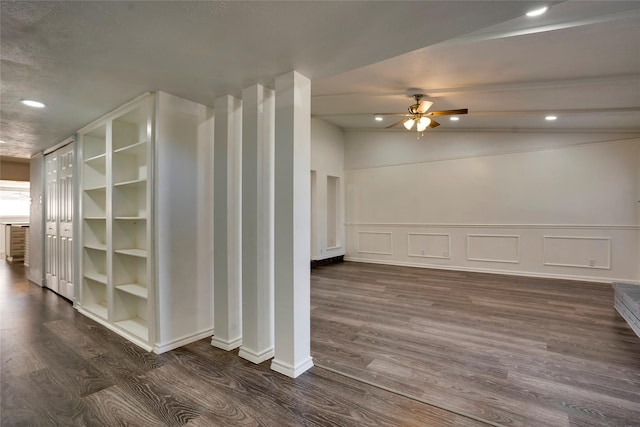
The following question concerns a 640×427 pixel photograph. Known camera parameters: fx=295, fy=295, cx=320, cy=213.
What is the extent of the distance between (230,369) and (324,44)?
238cm

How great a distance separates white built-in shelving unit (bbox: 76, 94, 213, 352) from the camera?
2586mm

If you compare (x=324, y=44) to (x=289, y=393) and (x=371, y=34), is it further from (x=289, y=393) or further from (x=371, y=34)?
(x=289, y=393)

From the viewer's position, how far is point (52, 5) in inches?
56.4

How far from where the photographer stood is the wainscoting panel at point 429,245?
6.13 m

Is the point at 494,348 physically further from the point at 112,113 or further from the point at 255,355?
the point at 112,113

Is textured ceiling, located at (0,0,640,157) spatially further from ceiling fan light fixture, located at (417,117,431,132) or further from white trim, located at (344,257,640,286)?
white trim, located at (344,257,640,286)

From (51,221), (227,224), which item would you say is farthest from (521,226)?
(51,221)

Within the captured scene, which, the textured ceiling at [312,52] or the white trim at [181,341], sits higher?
the textured ceiling at [312,52]

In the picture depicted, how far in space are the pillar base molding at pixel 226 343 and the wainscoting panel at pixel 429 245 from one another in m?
4.75

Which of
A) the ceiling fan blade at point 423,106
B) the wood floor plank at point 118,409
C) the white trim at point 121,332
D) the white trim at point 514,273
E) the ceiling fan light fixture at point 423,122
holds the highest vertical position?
the ceiling fan blade at point 423,106

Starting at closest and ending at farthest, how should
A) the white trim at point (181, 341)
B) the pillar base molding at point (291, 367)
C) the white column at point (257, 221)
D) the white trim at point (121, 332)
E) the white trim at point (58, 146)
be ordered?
1. the pillar base molding at point (291, 367)
2. the white column at point (257, 221)
3. the white trim at point (181, 341)
4. the white trim at point (121, 332)
5. the white trim at point (58, 146)

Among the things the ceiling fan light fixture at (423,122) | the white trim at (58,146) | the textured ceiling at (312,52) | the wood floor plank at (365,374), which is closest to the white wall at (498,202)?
the textured ceiling at (312,52)

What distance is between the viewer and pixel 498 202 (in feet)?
18.4

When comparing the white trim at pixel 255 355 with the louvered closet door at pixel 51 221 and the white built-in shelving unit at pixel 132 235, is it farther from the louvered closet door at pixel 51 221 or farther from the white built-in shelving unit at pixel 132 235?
the louvered closet door at pixel 51 221
